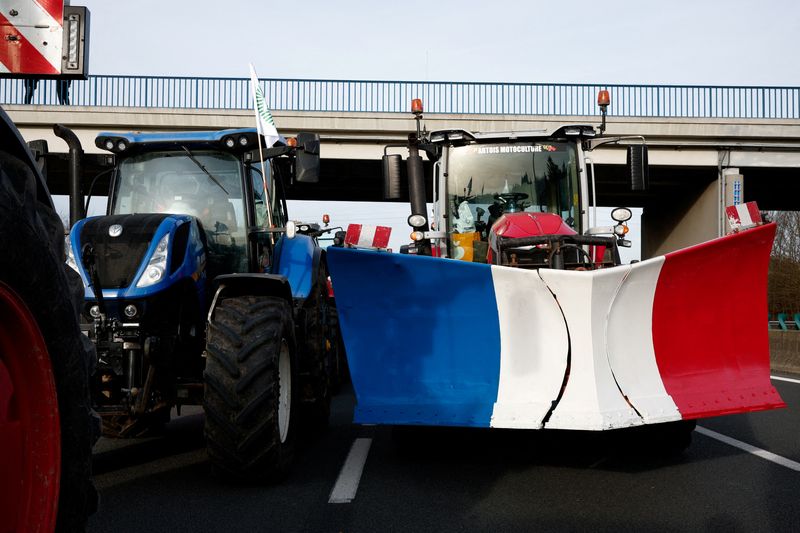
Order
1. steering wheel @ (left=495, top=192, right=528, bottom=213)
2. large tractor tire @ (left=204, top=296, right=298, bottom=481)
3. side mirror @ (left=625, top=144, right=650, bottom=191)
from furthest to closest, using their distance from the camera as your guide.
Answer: steering wheel @ (left=495, top=192, right=528, bottom=213), side mirror @ (left=625, top=144, right=650, bottom=191), large tractor tire @ (left=204, top=296, right=298, bottom=481)

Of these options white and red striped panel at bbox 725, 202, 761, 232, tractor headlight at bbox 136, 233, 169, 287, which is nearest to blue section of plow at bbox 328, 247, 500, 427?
tractor headlight at bbox 136, 233, 169, 287

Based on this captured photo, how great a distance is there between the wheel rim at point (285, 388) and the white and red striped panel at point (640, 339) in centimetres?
144

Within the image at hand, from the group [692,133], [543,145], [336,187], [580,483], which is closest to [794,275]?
[692,133]

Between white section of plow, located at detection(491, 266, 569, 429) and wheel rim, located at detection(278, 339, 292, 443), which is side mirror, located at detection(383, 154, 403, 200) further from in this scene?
white section of plow, located at detection(491, 266, 569, 429)

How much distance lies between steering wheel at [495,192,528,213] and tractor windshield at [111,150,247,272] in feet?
9.74

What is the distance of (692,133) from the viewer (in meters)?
25.0

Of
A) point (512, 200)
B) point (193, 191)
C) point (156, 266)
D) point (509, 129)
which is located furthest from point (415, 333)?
point (509, 129)

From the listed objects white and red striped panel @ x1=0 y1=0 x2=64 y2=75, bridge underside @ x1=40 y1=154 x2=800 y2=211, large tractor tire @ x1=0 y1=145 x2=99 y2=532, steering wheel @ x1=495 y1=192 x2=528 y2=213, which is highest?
bridge underside @ x1=40 y1=154 x2=800 y2=211

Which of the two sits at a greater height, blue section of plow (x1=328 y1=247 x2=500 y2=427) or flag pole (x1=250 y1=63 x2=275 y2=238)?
flag pole (x1=250 y1=63 x2=275 y2=238)

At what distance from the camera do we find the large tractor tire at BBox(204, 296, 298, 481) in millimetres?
5000

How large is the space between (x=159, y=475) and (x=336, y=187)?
83.9 feet

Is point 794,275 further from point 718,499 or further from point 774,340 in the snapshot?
point 718,499

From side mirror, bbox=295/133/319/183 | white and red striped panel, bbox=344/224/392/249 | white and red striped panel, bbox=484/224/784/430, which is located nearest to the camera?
white and red striped panel, bbox=484/224/784/430

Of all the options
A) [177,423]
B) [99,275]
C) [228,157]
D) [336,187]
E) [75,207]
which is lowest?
[177,423]
